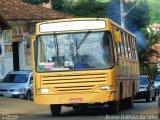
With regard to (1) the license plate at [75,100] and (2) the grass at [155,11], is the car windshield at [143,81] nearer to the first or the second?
(1) the license plate at [75,100]

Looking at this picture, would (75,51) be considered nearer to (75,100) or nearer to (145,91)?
(75,100)

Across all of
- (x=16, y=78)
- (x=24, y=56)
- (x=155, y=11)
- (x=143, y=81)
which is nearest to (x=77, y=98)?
(x=16, y=78)

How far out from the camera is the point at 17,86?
105ft

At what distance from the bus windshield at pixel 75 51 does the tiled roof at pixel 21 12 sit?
17.9m

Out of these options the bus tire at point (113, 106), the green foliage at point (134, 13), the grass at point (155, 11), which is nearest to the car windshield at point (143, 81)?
the bus tire at point (113, 106)

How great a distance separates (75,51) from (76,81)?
107cm

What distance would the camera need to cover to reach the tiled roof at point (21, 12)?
128ft

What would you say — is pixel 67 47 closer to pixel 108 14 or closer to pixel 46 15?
pixel 46 15

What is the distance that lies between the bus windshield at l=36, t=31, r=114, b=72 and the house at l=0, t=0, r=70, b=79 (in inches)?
Result: 699

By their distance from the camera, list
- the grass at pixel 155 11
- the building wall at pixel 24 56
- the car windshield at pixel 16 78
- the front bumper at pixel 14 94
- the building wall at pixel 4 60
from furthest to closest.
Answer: the grass at pixel 155 11
the building wall at pixel 24 56
the building wall at pixel 4 60
the car windshield at pixel 16 78
the front bumper at pixel 14 94

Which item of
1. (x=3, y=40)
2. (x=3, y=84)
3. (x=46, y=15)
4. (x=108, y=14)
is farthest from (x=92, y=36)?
(x=108, y=14)

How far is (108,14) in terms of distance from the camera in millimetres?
67500

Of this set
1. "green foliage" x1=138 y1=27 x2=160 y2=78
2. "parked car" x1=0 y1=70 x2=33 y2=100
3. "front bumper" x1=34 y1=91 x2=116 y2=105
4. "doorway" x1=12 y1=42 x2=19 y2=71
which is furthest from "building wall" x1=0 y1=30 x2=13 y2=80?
"green foliage" x1=138 y1=27 x2=160 y2=78

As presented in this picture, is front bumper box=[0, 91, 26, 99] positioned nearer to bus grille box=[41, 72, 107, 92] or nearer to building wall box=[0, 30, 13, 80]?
building wall box=[0, 30, 13, 80]
